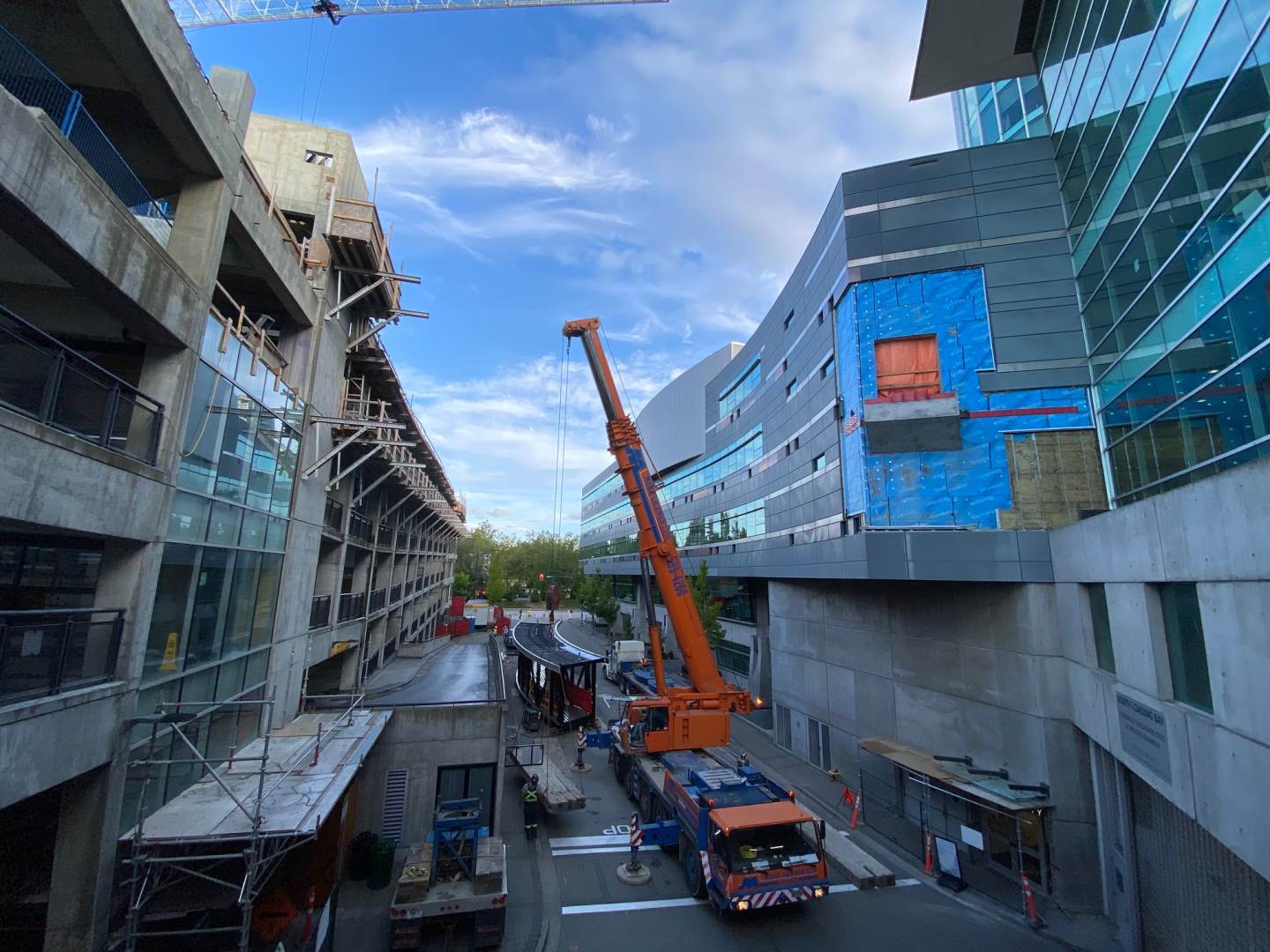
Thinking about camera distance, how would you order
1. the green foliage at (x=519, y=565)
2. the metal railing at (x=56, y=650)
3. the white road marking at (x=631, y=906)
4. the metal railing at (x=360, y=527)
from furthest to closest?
the green foliage at (x=519, y=565) → the metal railing at (x=360, y=527) → the white road marking at (x=631, y=906) → the metal railing at (x=56, y=650)

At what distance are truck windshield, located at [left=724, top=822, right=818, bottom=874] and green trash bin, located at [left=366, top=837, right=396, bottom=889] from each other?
24.3 feet

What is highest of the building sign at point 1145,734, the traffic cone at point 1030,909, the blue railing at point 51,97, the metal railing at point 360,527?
the blue railing at point 51,97

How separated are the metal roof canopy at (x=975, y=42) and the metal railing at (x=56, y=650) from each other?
83.3ft

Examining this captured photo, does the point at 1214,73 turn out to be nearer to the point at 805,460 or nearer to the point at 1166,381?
the point at 1166,381

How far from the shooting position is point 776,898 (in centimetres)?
1077

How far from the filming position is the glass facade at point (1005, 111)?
813 inches

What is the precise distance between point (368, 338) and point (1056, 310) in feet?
67.6

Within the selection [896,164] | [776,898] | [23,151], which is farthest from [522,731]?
[896,164]

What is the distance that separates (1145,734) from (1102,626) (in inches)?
131

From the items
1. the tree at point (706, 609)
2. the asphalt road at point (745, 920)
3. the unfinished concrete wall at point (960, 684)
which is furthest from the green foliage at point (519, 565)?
the asphalt road at point (745, 920)

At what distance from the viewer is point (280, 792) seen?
9523mm

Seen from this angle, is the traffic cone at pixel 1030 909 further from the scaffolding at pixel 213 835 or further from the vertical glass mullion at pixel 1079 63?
the vertical glass mullion at pixel 1079 63

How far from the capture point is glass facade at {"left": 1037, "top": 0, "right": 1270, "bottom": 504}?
26.2 ft

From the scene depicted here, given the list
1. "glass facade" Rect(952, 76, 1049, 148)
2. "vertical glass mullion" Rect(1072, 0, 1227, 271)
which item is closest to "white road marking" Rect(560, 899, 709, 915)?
"vertical glass mullion" Rect(1072, 0, 1227, 271)
